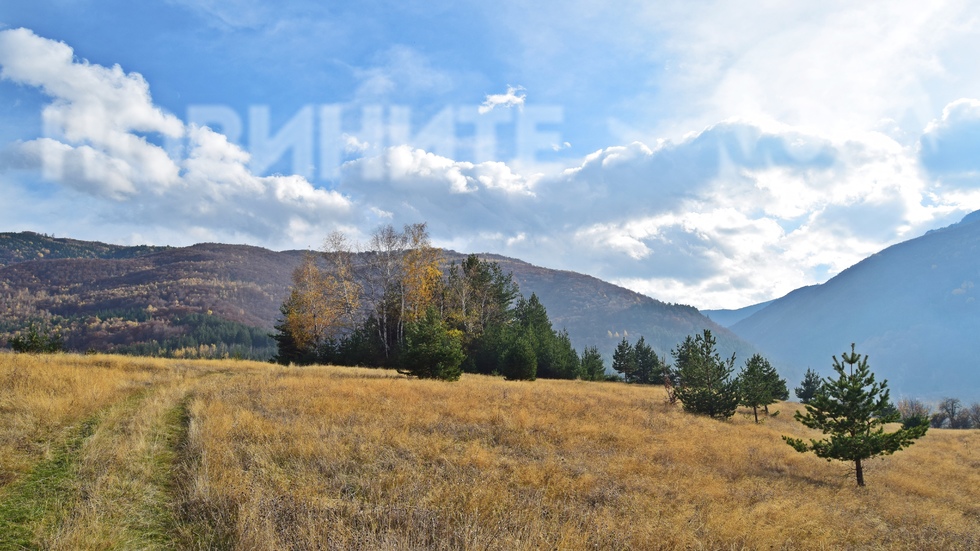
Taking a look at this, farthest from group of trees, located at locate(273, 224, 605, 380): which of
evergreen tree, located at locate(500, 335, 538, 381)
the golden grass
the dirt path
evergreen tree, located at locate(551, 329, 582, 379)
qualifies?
the dirt path

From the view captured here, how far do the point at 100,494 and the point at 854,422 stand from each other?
21529 mm

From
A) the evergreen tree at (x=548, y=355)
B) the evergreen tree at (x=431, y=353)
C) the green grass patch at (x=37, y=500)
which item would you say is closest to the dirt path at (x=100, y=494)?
the green grass patch at (x=37, y=500)

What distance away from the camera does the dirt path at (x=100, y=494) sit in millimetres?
5297

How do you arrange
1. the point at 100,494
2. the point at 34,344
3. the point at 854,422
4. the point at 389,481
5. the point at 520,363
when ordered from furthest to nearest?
the point at 520,363, the point at 34,344, the point at 854,422, the point at 389,481, the point at 100,494

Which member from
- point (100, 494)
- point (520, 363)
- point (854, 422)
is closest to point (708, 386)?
point (854, 422)

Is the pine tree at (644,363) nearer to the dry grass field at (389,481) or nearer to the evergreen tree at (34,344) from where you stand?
the dry grass field at (389,481)

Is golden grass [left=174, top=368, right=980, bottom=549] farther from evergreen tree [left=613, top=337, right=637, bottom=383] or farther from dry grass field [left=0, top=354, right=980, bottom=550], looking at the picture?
evergreen tree [left=613, top=337, right=637, bottom=383]

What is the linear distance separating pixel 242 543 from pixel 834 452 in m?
19.0

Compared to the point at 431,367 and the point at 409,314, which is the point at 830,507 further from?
the point at 409,314

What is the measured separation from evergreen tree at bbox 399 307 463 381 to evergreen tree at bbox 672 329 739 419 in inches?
591

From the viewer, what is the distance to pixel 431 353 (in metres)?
25.7

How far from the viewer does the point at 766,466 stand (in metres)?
16.2

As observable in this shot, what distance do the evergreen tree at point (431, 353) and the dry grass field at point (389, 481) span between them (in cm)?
760

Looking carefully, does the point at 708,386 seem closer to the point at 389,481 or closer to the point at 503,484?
the point at 503,484
